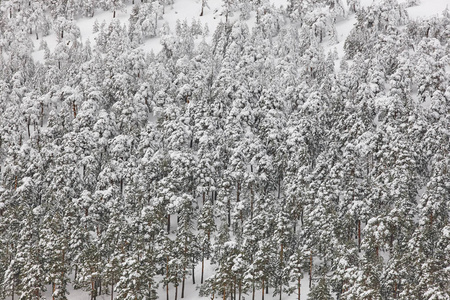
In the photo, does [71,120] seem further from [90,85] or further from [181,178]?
[181,178]

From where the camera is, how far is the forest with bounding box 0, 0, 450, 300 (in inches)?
2378

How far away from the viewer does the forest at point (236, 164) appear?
60.4 meters

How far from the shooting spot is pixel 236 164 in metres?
76.1

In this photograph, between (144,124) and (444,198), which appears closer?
(444,198)

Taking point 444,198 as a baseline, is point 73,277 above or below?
below

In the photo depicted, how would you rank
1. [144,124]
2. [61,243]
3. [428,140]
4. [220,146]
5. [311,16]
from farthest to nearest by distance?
[311,16], [144,124], [220,146], [428,140], [61,243]

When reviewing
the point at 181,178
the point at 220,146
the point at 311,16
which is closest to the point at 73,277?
the point at 181,178

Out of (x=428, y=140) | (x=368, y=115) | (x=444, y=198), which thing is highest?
(x=368, y=115)

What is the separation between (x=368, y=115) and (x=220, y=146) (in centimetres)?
2377

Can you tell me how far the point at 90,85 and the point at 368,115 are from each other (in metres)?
50.2

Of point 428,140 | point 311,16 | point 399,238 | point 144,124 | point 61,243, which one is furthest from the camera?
point 311,16

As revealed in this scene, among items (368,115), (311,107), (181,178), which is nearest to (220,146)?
(181,178)

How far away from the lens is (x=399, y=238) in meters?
60.2

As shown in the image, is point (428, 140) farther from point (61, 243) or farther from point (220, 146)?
point (61, 243)
